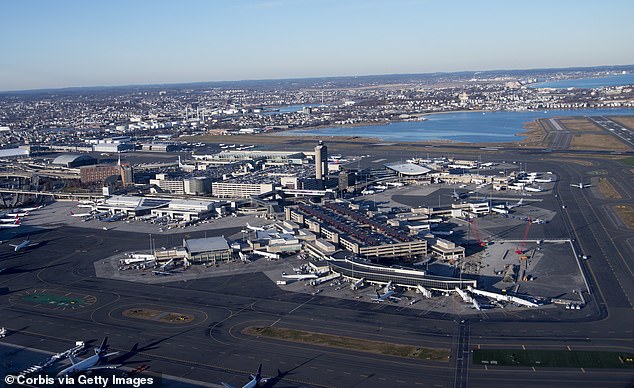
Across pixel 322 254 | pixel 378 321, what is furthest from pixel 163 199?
pixel 378 321

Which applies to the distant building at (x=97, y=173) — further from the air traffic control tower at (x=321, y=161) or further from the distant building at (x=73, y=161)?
the air traffic control tower at (x=321, y=161)

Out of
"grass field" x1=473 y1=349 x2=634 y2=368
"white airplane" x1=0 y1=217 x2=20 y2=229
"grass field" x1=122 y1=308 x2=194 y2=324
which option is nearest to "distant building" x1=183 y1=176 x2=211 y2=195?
"white airplane" x1=0 y1=217 x2=20 y2=229

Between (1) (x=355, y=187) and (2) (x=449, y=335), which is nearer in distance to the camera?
(2) (x=449, y=335)

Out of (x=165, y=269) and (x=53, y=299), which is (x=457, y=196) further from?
(x=53, y=299)

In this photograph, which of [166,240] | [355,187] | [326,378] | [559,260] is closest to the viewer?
[326,378]

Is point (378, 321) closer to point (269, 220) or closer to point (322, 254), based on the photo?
point (322, 254)
